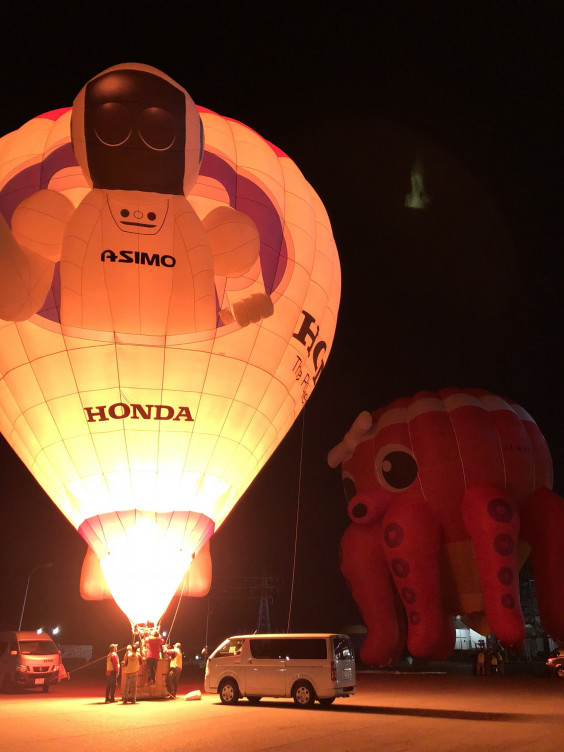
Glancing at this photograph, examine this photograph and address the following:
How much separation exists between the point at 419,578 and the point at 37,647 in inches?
290

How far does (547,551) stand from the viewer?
1368 cm

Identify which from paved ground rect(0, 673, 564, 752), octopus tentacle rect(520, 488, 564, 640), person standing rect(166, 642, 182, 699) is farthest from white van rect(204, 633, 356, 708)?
octopus tentacle rect(520, 488, 564, 640)

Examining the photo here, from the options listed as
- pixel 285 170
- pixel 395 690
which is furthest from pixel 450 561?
pixel 285 170

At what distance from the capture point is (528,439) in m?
14.7

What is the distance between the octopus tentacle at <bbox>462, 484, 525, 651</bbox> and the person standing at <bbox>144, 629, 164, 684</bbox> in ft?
20.0

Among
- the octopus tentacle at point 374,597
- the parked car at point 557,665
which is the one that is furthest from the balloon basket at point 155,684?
the parked car at point 557,665

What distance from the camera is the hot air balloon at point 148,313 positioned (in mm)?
8992

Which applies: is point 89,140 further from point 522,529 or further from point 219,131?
point 522,529

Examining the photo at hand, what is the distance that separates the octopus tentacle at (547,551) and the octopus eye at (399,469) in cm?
230

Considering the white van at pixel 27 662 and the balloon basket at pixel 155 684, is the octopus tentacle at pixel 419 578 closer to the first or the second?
the balloon basket at pixel 155 684

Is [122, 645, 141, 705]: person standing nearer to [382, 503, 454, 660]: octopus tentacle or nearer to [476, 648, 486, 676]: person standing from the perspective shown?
[382, 503, 454, 660]: octopus tentacle

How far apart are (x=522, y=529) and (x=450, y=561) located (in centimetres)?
157

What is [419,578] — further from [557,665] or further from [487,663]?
[487,663]

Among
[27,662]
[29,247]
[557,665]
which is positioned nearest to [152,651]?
[27,662]
